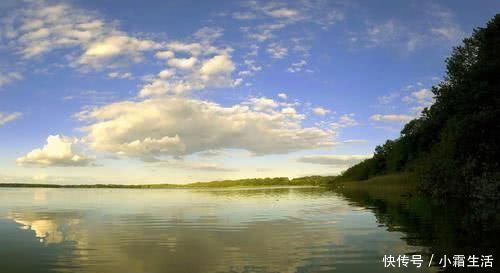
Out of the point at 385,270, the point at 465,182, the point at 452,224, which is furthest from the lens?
the point at 465,182

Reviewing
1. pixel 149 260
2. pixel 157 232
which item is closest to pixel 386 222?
pixel 157 232

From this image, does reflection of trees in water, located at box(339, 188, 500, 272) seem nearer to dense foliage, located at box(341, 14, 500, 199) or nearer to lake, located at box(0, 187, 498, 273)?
lake, located at box(0, 187, 498, 273)

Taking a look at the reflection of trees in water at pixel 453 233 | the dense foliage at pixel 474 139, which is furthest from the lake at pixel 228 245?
the dense foliage at pixel 474 139

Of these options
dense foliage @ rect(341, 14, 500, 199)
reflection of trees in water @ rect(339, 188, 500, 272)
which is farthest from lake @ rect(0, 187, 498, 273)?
dense foliage @ rect(341, 14, 500, 199)

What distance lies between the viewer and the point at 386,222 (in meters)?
31.4

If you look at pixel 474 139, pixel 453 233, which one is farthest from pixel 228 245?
pixel 474 139

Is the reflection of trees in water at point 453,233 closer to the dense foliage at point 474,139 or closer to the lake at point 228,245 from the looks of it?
the lake at point 228,245

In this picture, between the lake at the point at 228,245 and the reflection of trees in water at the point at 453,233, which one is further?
the reflection of trees in water at the point at 453,233

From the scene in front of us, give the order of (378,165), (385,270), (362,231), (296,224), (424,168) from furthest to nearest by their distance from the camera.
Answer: (378,165) < (424,168) < (296,224) < (362,231) < (385,270)

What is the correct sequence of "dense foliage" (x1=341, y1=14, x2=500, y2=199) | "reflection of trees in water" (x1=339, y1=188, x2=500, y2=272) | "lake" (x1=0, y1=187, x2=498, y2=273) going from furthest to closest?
"dense foliage" (x1=341, y1=14, x2=500, y2=199), "reflection of trees in water" (x1=339, y1=188, x2=500, y2=272), "lake" (x1=0, y1=187, x2=498, y2=273)

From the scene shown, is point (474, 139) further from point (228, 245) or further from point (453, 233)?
point (228, 245)

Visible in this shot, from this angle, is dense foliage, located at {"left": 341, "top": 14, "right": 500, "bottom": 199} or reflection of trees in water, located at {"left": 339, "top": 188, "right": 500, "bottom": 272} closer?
reflection of trees in water, located at {"left": 339, "top": 188, "right": 500, "bottom": 272}

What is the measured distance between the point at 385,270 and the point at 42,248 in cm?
1487

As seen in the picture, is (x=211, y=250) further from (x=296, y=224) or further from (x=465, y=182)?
(x=465, y=182)
